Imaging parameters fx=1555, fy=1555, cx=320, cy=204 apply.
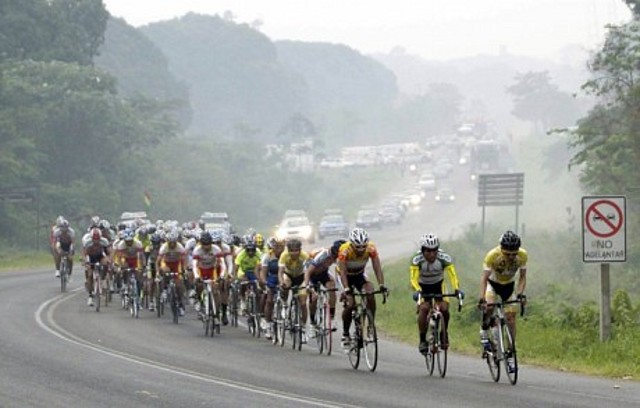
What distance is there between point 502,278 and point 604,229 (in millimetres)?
3284

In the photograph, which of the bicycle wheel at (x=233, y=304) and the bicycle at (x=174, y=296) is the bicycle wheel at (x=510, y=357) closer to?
the bicycle wheel at (x=233, y=304)

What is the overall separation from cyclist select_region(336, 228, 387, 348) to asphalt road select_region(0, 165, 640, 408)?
2.87ft

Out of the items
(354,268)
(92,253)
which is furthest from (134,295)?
(354,268)

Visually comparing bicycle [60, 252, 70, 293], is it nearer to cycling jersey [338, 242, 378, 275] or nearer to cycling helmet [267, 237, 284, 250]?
cycling helmet [267, 237, 284, 250]

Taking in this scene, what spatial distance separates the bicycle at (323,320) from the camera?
79.6 ft

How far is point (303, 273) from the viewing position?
26.0m

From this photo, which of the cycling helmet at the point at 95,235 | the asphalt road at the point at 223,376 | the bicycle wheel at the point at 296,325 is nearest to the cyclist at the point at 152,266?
the cycling helmet at the point at 95,235

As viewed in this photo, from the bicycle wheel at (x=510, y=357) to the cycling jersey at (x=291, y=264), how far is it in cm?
708

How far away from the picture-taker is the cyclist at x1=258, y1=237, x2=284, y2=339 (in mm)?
27312

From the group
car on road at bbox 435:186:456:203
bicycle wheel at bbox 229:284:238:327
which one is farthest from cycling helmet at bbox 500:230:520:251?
car on road at bbox 435:186:456:203

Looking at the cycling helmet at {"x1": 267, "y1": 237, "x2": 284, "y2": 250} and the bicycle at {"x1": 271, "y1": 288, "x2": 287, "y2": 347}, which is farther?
the cycling helmet at {"x1": 267, "y1": 237, "x2": 284, "y2": 250}

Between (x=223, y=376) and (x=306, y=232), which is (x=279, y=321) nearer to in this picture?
(x=223, y=376)

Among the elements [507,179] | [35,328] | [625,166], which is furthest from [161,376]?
[507,179]

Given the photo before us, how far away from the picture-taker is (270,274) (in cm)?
2786
